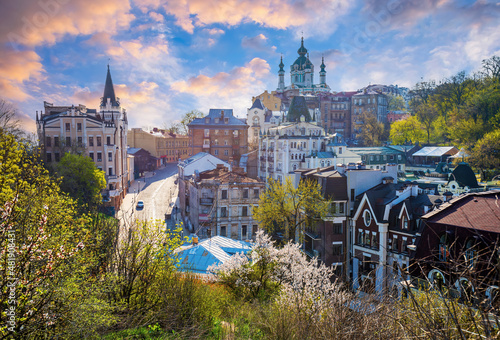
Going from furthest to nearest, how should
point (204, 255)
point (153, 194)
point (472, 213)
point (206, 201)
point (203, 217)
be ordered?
point (153, 194)
point (206, 201)
point (203, 217)
point (204, 255)
point (472, 213)

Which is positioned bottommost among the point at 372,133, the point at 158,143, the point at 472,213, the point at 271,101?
the point at 472,213

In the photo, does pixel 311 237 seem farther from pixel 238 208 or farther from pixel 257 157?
pixel 257 157

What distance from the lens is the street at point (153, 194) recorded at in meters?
42.9

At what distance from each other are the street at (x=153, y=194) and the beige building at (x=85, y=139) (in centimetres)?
282

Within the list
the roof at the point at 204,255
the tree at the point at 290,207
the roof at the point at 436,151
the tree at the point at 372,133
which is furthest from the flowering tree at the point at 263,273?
the tree at the point at 372,133

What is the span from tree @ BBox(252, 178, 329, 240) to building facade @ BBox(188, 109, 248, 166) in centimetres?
3681

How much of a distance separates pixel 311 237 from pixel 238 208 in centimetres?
929

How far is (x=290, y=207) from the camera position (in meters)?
29.9

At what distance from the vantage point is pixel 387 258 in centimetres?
2269

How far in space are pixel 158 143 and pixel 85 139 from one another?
44.1m

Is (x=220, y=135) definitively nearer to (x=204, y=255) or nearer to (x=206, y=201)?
(x=206, y=201)

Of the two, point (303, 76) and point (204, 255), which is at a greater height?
point (303, 76)

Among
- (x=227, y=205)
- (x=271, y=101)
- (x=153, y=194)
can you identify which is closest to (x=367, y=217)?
(x=227, y=205)

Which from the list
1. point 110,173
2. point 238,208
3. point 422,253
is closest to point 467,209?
point 422,253
